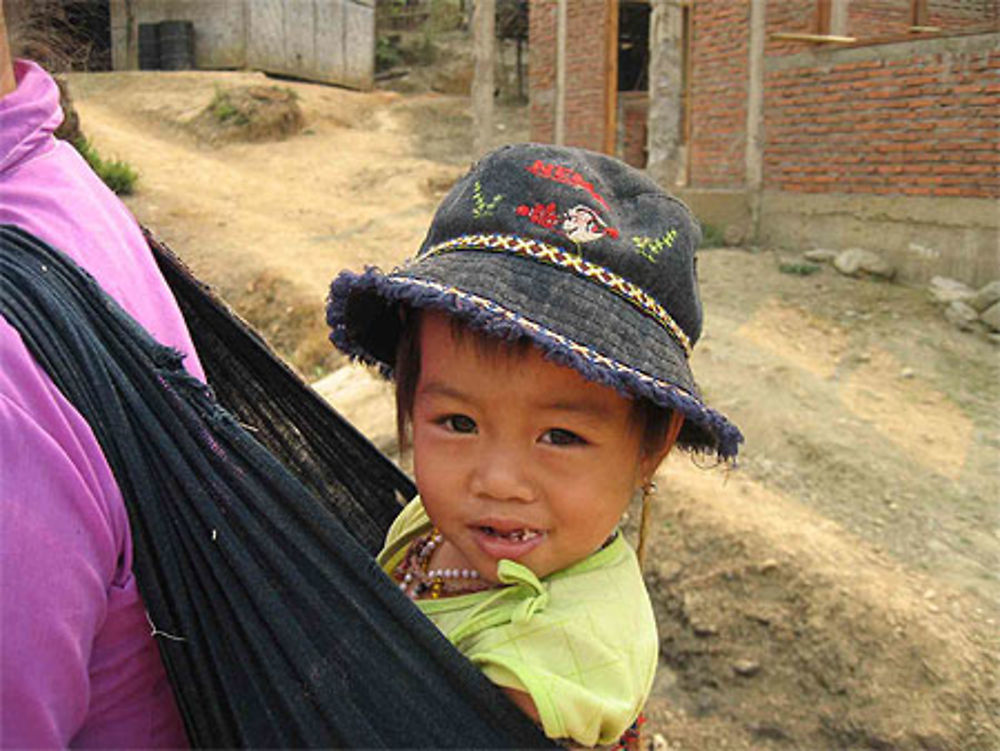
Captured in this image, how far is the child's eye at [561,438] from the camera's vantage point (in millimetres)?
1196

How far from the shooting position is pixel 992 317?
5.73 m

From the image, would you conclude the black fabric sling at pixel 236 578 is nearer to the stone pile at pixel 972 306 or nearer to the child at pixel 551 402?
the child at pixel 551 402

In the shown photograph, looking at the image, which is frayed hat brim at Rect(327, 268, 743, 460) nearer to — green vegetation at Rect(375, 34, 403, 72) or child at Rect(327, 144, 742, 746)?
child at Rect(327, 144, 742, 746)

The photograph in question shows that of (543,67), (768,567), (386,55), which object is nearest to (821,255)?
(768,567)

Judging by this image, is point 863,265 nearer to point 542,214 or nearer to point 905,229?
point 905,229

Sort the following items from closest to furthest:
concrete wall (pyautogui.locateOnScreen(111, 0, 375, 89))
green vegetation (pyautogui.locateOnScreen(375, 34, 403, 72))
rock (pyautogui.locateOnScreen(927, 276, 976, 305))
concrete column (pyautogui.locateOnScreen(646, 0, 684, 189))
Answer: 1. rock (pyautogui.locateOnScreen(927, 276, 976, 305))
2. concrete column (pyautogui.locateOnScreen(646, 0, 684, 189))
3. concrete wall (pyautogui.locateOnScreen(111, 0, 375, 89))
4. green vegetation (pyautogui.locateOnScreen(375, 34, 403, 72))

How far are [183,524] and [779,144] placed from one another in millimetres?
7487

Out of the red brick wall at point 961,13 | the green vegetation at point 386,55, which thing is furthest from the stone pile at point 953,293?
the green vegetation at point 386,55

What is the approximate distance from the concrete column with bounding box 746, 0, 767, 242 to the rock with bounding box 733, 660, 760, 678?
17.5 ft

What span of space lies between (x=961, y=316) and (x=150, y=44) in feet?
52.6

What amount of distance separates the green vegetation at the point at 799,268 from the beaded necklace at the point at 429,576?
6.02 meters

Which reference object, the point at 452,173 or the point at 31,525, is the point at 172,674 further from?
the point at 452,173

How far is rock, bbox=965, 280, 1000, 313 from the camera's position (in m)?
5.83

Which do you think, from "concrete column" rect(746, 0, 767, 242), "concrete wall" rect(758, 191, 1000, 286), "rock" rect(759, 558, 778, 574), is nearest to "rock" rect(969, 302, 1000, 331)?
"concrete wall" rect(758, 191, 1000, 286)
